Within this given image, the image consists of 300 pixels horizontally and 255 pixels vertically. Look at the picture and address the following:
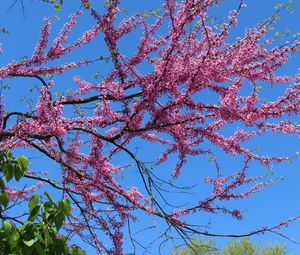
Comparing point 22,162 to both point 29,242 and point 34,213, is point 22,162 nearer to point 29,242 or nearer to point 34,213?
point 34,213

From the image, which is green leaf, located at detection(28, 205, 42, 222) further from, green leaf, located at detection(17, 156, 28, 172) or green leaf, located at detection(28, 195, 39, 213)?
green leaf, located at detection(17, 156, 28, 172)

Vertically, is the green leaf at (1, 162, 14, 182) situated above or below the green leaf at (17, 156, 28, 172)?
below

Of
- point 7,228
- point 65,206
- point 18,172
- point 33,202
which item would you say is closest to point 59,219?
point 65,206

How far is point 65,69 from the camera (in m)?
7.05

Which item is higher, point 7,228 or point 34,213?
point 34,213

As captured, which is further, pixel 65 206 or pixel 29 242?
pixel 65 206

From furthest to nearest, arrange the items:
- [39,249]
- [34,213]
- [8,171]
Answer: [8,171] → [34,213] → [39,249]

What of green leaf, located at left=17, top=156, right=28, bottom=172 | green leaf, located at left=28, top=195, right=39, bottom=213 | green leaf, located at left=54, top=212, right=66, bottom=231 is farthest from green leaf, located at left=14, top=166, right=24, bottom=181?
green leaf, located at left=54, top=212, right=66, bottom=231

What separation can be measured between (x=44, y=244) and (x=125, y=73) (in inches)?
144

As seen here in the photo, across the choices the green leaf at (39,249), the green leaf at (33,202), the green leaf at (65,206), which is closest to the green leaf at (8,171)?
the green leaf at (33,202)

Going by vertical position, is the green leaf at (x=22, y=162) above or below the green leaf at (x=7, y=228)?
above

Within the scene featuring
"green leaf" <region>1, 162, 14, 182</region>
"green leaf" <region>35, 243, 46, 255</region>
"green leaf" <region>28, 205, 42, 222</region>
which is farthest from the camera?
"green leaf" <region>1, 162, 14, 182</region>

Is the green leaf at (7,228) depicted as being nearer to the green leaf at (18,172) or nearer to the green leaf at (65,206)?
the green leaf at (65,206)

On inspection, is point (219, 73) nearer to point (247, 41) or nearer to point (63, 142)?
point (247, 41)
